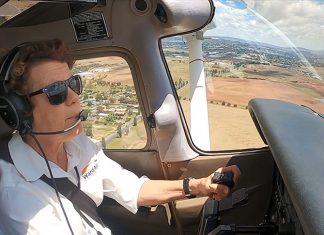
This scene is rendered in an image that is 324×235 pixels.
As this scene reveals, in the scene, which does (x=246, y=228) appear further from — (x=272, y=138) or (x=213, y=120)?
(x=213, y=120)

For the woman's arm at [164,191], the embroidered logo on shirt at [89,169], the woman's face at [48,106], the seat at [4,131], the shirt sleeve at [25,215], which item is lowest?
the woman's arm at [164,191]

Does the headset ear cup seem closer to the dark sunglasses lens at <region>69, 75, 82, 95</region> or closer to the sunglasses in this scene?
the sunglasses

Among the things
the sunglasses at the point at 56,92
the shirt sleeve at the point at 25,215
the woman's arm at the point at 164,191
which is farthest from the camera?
the woman's arm at the point at 164,191

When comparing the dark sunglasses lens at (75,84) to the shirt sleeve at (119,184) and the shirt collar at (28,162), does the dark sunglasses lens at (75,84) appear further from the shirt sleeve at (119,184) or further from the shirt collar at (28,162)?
the shirt sleeve at (119,184)

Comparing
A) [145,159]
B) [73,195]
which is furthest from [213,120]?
[73,195]

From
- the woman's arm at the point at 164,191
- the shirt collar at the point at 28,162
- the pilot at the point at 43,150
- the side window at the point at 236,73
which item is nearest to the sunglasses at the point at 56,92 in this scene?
the pilot at the point at 43,150
